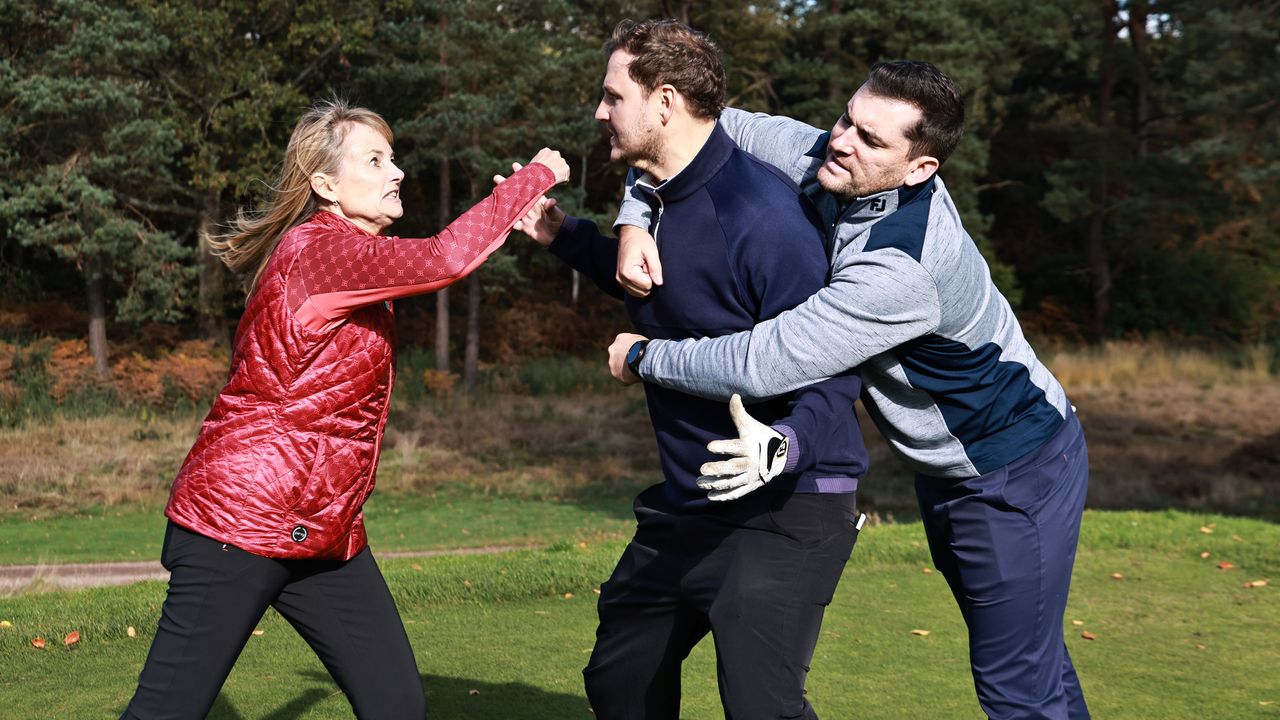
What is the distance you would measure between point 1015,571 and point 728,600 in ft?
2.64

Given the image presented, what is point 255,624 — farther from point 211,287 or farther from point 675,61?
point 211,287

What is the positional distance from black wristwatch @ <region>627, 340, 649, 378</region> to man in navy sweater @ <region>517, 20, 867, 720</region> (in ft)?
0.30

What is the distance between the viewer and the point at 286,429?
3068 mm

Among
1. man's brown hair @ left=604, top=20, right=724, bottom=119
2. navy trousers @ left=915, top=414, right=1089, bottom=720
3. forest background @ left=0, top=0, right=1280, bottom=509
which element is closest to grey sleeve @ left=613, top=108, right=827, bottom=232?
man's brown hair @ left=604, top=20, right=724, bottom=119

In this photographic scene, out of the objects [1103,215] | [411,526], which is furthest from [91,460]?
[1103,215]

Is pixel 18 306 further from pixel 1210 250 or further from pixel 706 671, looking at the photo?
pixel 1210 250

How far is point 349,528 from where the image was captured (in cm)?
322

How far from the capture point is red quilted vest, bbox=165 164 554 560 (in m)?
3.05

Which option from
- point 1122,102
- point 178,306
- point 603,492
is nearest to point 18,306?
point 178,306

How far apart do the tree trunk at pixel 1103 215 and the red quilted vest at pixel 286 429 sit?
29.8 m

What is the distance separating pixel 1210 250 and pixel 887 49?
1086 centimetres

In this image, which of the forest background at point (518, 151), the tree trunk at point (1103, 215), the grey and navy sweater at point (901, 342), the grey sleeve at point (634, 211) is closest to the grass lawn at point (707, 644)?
the grey and navy sweater at point (901, 342)

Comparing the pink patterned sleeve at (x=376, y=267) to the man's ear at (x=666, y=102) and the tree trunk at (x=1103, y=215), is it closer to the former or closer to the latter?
the man's ear at (x=666, y=102)

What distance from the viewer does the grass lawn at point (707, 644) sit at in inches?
186
